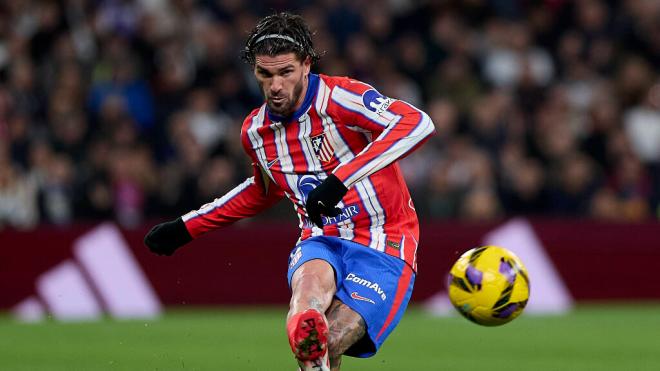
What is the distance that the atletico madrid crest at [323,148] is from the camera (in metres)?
6.32

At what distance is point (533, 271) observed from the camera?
45.8 ft

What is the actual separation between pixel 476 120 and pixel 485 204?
136cm

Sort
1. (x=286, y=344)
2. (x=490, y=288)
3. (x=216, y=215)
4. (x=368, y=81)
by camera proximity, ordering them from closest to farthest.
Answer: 1. (x=490, y=288)
2. (x=216, y=215)
3. (x=286, y=344)
4. (x=368, y=81)

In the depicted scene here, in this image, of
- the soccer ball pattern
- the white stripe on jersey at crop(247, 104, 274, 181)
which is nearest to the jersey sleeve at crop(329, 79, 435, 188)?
the white stripe on jersey at crop(247, 104, 274, 181)

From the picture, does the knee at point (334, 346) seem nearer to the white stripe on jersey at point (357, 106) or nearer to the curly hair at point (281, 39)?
the white stripe on jersey at point (357, 106)

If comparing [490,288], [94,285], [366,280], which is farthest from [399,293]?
[94,285]

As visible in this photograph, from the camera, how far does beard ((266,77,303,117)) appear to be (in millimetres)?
6145

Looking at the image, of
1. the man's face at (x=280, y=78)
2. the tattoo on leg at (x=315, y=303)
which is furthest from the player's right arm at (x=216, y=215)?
the tattoo on leg at (x=315, y=303)

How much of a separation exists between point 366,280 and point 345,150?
2.37 feet

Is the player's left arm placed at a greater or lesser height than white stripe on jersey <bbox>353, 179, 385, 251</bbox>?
greater

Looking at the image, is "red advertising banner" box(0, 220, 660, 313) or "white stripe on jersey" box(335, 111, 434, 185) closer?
"white stripe on jersey" box(335, 111, 434, 185)

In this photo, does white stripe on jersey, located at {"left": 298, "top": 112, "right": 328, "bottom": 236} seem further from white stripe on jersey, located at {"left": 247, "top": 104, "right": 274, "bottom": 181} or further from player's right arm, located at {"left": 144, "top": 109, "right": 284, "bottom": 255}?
player's right arm, located at {"left": 144, "top": 109, "right": 284, "bottom": 255}

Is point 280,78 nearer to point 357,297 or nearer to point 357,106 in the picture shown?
point 357,106

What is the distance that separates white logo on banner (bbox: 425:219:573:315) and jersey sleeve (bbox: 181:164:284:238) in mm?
7428
